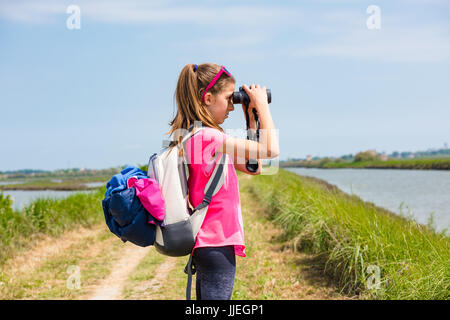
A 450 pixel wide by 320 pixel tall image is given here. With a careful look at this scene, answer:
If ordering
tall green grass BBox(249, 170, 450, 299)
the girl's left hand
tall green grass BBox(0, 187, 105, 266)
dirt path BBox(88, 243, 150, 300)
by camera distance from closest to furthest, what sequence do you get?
the girl's left hand
tall green grass BBox(249, 170, 450, 299)
dirt path BBox(88, 243, 150, 300)
tall green grass BBox(0, 187, 105, 266)

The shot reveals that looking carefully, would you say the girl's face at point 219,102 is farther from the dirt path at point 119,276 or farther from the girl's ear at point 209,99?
the dirt path at point 119,276

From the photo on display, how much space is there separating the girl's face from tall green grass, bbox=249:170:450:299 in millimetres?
2779

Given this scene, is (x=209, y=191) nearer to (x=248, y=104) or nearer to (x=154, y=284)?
(x=248, y=104)

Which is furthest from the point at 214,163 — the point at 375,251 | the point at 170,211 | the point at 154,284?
the point at 154,284

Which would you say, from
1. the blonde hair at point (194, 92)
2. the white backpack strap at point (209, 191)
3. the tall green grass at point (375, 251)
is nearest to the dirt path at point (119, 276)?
the tall green grass at point (375, 251)

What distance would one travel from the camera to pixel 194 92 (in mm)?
1981

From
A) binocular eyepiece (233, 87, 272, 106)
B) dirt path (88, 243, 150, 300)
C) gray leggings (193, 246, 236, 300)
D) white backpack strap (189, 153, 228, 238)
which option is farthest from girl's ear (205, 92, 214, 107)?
dirt path (88, 243, 150, 300)

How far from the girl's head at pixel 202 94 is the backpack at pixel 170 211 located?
0.37ft

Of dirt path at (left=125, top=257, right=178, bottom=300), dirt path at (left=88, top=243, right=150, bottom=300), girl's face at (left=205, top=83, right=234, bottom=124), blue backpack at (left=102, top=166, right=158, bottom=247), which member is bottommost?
dirt path at (left=88, top=243, right=150, bottom=300)

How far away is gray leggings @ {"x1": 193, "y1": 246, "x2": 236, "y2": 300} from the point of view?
190 cm

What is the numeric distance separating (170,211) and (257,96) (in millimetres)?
703

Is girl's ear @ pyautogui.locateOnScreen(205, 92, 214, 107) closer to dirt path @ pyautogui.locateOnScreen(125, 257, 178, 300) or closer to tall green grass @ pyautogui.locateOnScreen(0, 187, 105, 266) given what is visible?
dirt path @ pyautogui.locateOnScreen(125, 257, 178, 300)
